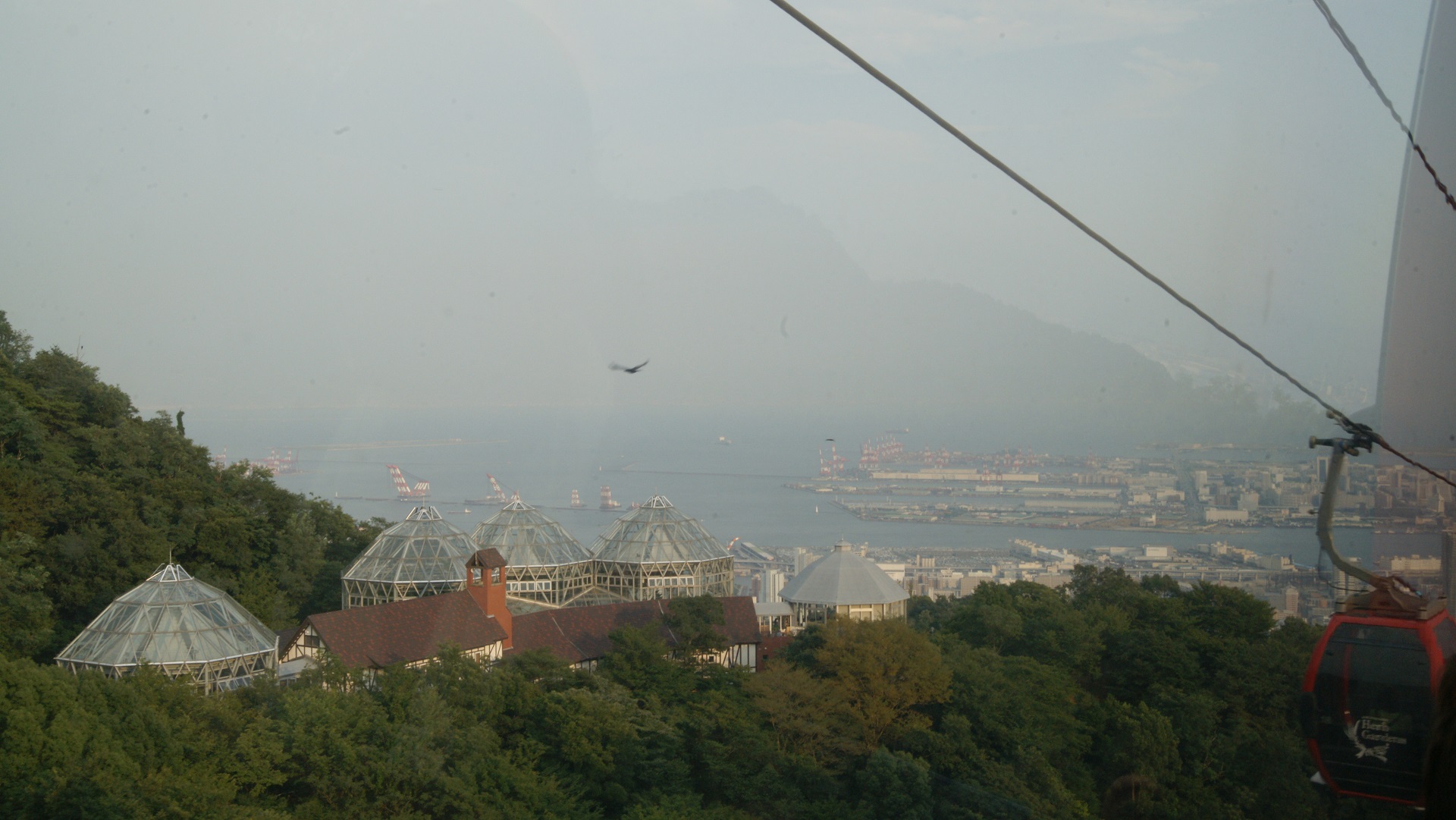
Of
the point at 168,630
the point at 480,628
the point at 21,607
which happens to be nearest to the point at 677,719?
the point at 480,628

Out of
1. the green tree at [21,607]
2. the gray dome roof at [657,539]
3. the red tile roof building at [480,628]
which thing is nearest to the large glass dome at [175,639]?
the red tile roof building at [480,628]

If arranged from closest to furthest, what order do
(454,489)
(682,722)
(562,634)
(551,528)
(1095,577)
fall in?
(682,722) < (562,634) < (1095,577) < (551,528) < (454,489)

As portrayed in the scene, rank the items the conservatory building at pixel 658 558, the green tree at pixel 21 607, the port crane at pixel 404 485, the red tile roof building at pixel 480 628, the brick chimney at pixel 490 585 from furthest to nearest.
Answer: the port crane at pixel 404 485 → the conservatory building at pixel 658 558 → the brick chimney at pixel 490 585 → the red tile roof building at pixel 480 628 → the green tree at pixel 21 607

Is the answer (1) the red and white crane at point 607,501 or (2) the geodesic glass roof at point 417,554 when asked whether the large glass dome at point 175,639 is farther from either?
(1) the red and white crane at point 607,501

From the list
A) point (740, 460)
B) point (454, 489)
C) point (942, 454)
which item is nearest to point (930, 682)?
point (454, 489)

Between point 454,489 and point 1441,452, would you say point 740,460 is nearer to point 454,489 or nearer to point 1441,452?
point 454,489
